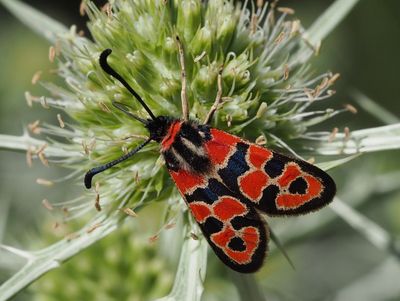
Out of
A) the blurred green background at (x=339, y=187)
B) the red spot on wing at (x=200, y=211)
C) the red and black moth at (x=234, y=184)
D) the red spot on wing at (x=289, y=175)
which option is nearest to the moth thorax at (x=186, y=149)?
the red and black moth at (x=234, y=184)

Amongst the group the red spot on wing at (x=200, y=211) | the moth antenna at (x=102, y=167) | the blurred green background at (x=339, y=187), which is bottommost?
the blurred green background at (x=339, y=187)

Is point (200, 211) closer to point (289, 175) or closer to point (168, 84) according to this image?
point (289, 175)

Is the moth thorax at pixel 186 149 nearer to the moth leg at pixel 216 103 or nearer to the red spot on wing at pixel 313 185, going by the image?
the moth leg at pixel 216 103

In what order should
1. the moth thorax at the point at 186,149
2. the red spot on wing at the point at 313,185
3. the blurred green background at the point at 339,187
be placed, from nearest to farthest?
the red spot on wing at the point at 313,185
the moth thorax at the point at 186,149
the blurred green background at the point at 339,187

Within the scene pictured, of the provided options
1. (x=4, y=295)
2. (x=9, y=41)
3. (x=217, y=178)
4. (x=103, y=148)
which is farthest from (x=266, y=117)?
(x=9, y=41)

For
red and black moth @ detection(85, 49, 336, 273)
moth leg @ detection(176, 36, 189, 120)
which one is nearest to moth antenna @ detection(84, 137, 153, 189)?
red and black moth @ detection(85, 49, 336, 273)

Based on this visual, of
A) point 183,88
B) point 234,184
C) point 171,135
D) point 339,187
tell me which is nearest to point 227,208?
point 234,184
